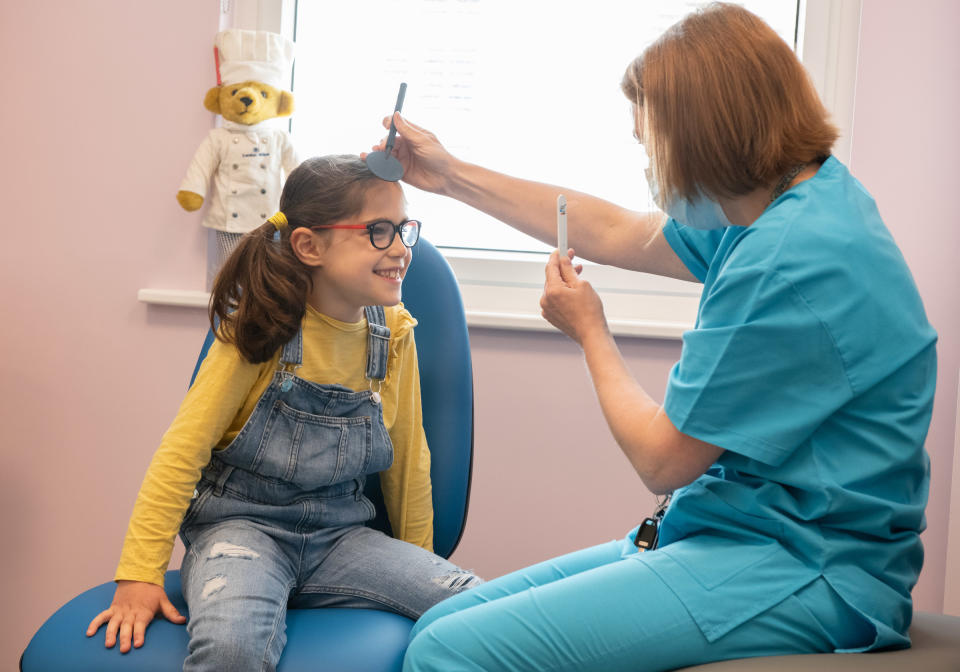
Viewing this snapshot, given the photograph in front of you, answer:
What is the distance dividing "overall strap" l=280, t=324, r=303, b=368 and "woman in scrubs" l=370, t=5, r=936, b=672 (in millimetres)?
482

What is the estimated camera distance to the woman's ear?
52.1 inches

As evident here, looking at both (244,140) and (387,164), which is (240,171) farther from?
(387,164)

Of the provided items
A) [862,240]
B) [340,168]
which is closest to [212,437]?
[340,168]

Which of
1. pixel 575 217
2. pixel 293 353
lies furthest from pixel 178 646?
pixel 575 217

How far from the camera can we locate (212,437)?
3.95ft

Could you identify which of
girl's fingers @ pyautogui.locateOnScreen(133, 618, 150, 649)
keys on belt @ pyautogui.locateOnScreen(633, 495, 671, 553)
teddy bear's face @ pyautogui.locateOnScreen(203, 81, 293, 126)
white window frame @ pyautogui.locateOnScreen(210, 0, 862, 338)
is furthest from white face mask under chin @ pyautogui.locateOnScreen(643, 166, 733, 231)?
teddy bear's face @ pyautogui.locateOnScreen(203, 81, 293, 126)

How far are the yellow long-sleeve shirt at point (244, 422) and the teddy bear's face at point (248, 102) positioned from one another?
26.3 inches

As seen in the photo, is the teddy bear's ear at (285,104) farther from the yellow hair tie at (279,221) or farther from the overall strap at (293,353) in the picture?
the overall strap at (293,353)

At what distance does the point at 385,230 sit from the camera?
1.31 metres

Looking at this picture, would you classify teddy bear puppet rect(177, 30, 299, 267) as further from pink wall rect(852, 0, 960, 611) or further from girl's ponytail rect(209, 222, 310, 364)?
pink wall rect(852, 0, 960, 611)

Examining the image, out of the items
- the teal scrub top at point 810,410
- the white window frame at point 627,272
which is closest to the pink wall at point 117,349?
the white window frame at point 627,272

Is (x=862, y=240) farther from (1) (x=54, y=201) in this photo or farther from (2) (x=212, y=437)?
(1) (x=54, y=201)

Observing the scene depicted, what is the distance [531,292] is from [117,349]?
1007 millimetres

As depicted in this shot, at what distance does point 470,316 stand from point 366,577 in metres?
0.75
